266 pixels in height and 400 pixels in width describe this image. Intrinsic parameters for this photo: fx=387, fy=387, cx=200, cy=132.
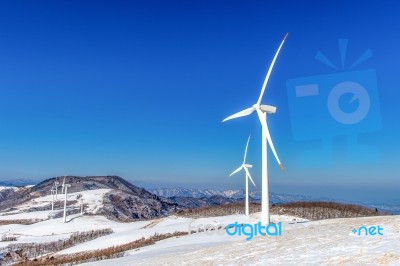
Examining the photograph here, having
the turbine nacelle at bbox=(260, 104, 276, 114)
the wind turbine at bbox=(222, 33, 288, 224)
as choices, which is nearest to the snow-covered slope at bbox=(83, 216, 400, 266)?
the wind turbine at bbox=(222, 33, 288, 224)

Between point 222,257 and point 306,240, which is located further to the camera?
point 306,240

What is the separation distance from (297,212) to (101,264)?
39019 millimetres

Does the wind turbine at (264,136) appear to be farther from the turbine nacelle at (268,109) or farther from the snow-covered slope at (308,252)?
the snow-covered slope at (308,252)

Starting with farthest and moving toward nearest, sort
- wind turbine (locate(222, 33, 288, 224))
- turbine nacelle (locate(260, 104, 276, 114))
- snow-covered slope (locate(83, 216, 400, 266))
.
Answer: turbine nacelle (locate(260, 104, 276, 114)), wind turbine (locate(222, 33, 288, 224)), snow-covered slope (locate(83, 216, 400, 266))

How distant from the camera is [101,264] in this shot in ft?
79.8

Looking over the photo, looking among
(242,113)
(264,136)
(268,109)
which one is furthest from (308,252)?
(242,113)

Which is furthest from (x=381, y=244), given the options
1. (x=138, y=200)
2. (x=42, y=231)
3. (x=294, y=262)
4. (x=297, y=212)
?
(x=138, y=200)

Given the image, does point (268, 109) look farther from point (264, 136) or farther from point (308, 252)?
point (308, 252)

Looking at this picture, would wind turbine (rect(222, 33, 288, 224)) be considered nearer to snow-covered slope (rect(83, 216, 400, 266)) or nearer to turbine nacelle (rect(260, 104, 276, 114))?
turbine nacelle (rect(260, 104, 276, 114))

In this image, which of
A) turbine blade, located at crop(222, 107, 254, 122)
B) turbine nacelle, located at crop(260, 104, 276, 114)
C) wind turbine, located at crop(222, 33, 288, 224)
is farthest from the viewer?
turbine blade, located at crop(222, 107, 254, 122)

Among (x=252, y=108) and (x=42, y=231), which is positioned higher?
(x=252, y=108)

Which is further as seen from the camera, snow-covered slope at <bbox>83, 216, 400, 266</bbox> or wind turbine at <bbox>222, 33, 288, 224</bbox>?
A: wind turbine at <bbox>222, 33, 288, 224</bbox>

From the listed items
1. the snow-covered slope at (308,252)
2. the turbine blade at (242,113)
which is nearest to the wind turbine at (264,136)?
the turbine blade at (242,113)

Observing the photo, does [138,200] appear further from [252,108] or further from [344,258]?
[344,258]
